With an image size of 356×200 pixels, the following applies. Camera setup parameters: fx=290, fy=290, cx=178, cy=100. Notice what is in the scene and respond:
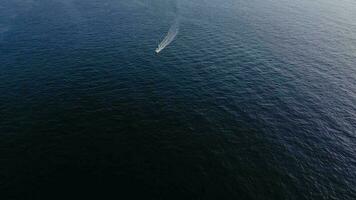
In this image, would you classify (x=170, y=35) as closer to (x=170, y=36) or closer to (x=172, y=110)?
(x=170, y=36)

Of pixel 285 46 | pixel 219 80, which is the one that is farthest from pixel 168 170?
pixel 285 46

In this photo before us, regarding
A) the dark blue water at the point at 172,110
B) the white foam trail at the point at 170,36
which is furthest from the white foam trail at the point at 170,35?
the dark blue water at the point at 172,110

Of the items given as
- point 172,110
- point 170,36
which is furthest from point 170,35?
point 172,110

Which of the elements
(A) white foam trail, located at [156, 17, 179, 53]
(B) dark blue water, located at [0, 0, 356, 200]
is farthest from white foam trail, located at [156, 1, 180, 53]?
(B) dark blue water, located at [0, 0, 356, 200]

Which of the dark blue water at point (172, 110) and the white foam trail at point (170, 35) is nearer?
the dark blue water at point (172, 110)

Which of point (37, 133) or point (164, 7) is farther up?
point (164, 7)

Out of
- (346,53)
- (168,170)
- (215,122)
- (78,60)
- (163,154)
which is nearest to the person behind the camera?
(168,170)

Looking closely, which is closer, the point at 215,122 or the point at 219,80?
the point at 215,122

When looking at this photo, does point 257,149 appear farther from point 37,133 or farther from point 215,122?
point 37,133

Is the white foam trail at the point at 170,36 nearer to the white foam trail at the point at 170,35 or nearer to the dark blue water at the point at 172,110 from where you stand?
the white foam trail at the point at 170,35
